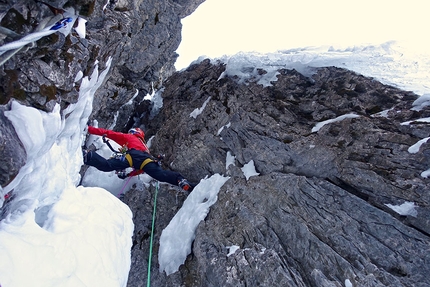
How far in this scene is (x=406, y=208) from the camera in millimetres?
4699

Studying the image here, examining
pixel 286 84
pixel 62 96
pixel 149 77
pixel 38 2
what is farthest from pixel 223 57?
pixel 38 2

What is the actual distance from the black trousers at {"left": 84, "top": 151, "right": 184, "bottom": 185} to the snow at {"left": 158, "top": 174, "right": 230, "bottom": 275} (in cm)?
83

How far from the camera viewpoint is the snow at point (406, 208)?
181 inches

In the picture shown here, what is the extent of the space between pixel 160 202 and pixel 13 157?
16.5ft

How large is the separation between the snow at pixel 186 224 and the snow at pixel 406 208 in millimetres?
3651

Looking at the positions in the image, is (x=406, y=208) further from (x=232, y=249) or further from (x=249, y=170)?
(x=249, y=170)

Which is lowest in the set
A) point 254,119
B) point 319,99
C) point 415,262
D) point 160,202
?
point 160,202

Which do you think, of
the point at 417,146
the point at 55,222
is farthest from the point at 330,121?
the point at 55,222

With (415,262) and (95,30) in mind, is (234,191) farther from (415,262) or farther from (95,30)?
(95,30)

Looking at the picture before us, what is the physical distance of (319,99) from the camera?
6.98 m

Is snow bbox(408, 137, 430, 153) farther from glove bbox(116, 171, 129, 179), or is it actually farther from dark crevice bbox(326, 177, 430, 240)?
glove bbox(116, 171, 129, 179)

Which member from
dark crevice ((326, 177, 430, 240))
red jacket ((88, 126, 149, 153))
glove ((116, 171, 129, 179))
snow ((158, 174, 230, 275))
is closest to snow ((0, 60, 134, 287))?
snow ((158, 174, 230, 275))

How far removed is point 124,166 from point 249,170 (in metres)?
3.62

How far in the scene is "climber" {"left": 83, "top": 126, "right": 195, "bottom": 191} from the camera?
7965 mm
